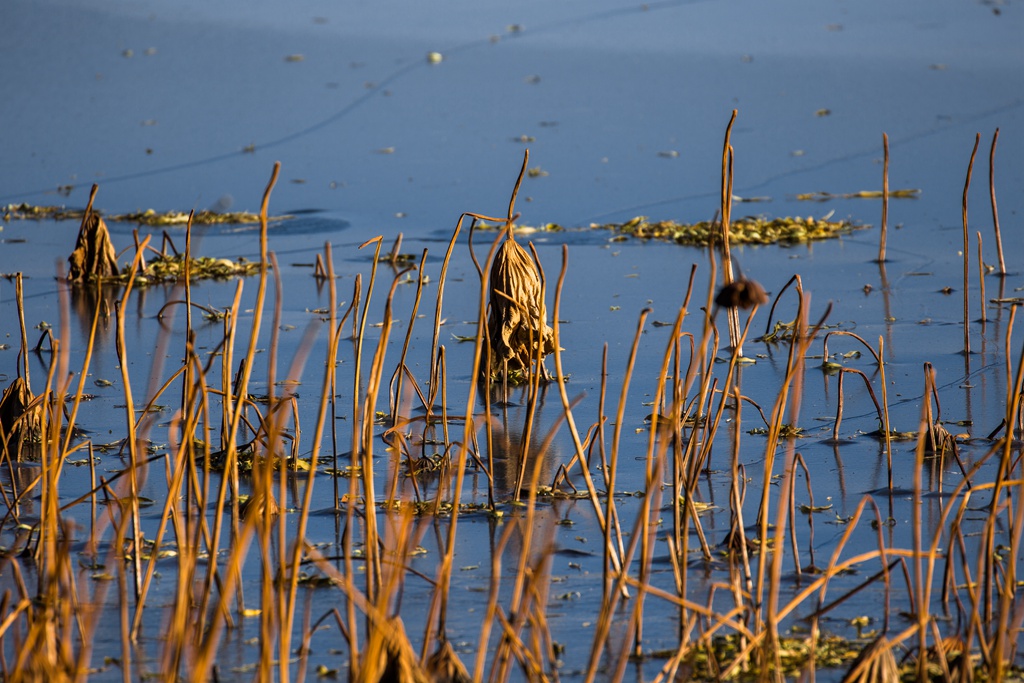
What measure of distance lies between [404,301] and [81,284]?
2190 millimetres

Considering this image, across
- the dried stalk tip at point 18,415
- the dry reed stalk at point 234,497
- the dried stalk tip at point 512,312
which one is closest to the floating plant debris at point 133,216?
the dried stalk tip at point 512,312

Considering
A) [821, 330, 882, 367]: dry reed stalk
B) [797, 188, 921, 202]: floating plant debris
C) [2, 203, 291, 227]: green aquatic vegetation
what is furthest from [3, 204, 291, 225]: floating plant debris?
[821, 330, 882, 367]: dry reed stalk

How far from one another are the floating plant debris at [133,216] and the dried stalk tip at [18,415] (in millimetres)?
5853

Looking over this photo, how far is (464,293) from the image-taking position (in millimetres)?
7949

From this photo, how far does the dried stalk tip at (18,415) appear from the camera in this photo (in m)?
4.53

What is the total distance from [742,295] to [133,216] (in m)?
9.52

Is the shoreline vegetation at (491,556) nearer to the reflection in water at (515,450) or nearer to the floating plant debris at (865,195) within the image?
the reflection in water at (515,450)

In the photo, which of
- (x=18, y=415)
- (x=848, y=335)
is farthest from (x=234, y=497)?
(x=848, y=335)

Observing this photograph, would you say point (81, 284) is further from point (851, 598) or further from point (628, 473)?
point (851, 598)

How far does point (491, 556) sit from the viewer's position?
368 cm

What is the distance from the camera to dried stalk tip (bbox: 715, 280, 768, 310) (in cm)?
230

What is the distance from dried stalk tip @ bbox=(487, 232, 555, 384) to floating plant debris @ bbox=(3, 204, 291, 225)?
18.7ft

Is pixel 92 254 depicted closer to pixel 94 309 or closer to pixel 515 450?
pixel 94 309

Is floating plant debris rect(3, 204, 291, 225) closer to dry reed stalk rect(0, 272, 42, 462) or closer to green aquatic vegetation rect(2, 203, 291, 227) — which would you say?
green aquatic vegetation rect(2, 203, 291, 227)
